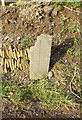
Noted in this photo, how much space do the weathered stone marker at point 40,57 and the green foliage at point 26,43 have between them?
462 mm

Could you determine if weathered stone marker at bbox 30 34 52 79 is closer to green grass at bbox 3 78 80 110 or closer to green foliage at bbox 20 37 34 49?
green grass at bbox 3 78 80 110

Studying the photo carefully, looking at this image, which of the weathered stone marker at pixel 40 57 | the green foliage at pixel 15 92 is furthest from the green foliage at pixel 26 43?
the green foliage at pixel 15 92

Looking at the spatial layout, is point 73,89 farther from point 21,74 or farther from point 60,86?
point 21,74

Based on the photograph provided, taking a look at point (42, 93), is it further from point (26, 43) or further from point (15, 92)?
point (26, 43)

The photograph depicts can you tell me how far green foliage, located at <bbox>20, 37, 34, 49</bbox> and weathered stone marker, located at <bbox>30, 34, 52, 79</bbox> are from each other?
46 cm

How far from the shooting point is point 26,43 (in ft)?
15.2

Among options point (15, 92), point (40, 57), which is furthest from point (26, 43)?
point (15, 92)

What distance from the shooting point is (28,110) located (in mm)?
3906

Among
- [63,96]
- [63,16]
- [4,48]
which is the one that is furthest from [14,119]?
[63,16]

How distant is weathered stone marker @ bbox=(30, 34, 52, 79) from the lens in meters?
3.96

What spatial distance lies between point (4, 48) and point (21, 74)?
1.48 ft

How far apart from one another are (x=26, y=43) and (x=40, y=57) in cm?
58

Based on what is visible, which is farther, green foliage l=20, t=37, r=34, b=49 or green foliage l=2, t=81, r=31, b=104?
green foliage l=20, t=37, r=34, b=49

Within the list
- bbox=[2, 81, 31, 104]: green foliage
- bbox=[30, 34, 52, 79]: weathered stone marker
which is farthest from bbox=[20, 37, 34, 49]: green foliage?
bbox=[2, 81, 31, 104]: green foliage
